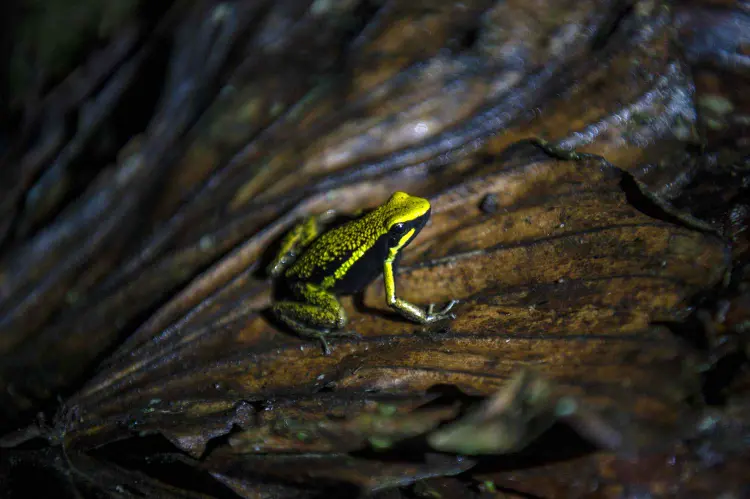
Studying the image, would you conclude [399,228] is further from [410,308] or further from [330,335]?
[330,335]

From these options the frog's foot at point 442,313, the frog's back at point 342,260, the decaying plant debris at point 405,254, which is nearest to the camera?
the decaying plant debris at point 405,254

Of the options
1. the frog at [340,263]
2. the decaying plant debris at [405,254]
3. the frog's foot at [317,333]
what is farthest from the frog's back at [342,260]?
the frog's foot at [317,333]

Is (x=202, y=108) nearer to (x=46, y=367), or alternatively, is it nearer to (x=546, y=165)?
(x=46, y=367)

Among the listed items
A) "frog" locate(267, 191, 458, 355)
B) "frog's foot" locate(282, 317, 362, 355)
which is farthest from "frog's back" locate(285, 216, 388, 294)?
"frog's foot" locate(282, 317, 362, 355)

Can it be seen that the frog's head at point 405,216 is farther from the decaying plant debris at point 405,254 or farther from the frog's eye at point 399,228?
the decaying plant debris at point 405,254

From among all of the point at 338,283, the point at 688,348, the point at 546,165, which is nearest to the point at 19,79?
the point at 338,283

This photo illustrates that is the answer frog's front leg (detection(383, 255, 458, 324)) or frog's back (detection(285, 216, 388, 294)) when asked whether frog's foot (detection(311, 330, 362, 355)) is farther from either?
frog's back (detection(285, 216, 388, 294))
